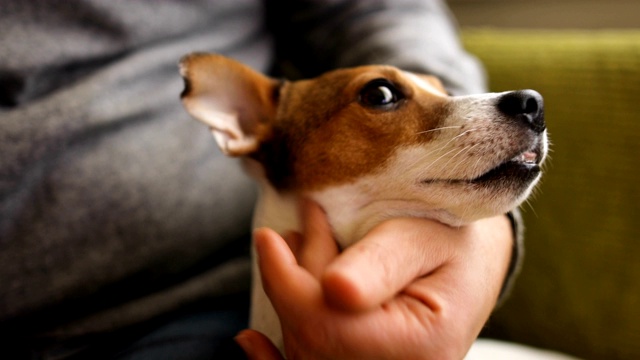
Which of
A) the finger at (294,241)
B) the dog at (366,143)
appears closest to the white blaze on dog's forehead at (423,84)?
the dog at (366,143)

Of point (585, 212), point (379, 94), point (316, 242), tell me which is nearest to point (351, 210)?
point (316, 242)

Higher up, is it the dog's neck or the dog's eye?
the dog's eye

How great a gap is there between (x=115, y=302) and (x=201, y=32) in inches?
26.5

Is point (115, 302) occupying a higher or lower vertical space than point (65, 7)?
lower

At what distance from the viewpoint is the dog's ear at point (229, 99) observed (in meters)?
1.00

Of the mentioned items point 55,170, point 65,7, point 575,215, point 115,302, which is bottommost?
point 115,302

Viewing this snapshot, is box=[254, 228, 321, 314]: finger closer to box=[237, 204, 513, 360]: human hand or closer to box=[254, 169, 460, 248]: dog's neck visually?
box=[237, 204, 513, 360]: human hand

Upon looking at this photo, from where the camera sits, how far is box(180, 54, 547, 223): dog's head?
785 mm

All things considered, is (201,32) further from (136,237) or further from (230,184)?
(136,237)

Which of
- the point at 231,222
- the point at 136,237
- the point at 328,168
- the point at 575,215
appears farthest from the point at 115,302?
the point at 575,215

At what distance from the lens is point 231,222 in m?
1.20

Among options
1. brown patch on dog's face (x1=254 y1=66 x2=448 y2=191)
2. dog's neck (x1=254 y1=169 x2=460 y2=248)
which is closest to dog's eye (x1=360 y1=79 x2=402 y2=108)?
brown patch on dog's face (x1=254 y1=66 x2=448 y2=191)

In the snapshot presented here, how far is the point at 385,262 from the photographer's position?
0.66 meters

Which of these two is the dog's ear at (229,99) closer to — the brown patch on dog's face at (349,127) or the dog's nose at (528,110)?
the brown patch on dog's face at (349,127)
